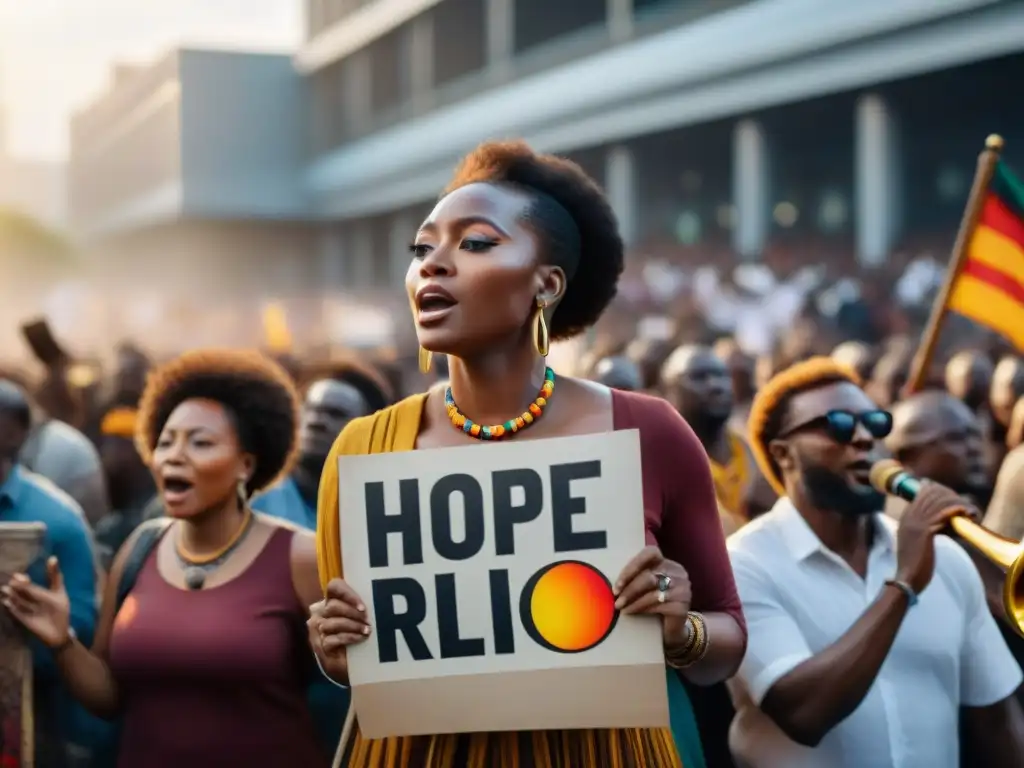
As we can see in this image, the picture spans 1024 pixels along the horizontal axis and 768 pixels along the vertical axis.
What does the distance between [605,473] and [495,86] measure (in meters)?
31.8

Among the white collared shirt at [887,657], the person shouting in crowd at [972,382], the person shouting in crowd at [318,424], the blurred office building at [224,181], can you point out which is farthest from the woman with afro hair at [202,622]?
the blurred office building at [224,181]

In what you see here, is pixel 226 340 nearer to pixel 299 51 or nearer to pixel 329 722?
pixel 329 722

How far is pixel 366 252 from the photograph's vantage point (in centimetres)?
4475

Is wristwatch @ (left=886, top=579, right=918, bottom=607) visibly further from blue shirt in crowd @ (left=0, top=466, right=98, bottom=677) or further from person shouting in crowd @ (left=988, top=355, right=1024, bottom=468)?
person shouting in crowd @ (left=988, top=355, right=1024, bottom=468)

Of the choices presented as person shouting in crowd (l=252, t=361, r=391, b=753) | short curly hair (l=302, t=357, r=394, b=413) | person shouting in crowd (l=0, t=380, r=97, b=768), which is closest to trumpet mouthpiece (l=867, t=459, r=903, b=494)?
person shouting in crowd (l=252, t=361, r=391, b=753)

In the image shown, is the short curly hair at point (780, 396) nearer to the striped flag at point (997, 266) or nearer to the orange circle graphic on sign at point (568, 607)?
the striped flag at point (997, 266)

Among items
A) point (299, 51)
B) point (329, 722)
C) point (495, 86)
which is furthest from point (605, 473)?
point (299, 51)

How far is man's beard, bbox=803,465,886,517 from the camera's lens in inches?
150

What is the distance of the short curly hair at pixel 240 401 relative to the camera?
406 cm

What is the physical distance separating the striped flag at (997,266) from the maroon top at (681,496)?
2781mm

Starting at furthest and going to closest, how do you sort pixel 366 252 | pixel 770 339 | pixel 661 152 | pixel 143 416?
1. pixel 366 252
2. pixel 661 152
3. pixel 770 339
4. pixel 143 416

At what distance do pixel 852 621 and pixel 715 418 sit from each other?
8.97 ft

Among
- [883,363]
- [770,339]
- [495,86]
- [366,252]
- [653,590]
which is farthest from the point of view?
[366,252]

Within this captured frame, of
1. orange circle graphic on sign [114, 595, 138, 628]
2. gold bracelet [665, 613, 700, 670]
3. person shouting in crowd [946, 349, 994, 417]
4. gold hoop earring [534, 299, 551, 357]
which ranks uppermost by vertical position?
gold hoop earring [534, 299, 551, 357]
